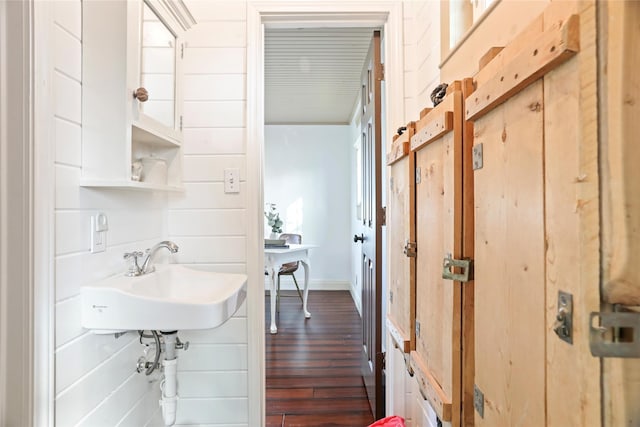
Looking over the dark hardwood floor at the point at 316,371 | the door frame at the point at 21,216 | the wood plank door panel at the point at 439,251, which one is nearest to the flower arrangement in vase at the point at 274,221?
the dark hardwood floor at the point at 316,371

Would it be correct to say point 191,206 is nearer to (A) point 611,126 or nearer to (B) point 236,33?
(B) point 236,33

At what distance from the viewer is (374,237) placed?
193 cm

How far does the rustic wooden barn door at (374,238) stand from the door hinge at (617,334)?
146 centimetres

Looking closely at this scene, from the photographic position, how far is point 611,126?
415 millimetres

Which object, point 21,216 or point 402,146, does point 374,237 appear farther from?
point 21,216

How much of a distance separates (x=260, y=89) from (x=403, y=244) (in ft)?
3.46

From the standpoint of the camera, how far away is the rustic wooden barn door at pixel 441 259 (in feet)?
2.68

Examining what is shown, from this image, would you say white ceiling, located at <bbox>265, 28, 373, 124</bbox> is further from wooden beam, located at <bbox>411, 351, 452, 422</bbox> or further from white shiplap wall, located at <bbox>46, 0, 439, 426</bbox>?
wooden beam, located at <bbox>411, 351, 452, 422</bbox>

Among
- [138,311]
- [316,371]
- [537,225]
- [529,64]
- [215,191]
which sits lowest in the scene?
[316,371]

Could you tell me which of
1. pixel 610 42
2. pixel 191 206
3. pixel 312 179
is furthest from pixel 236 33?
pixel 312 179

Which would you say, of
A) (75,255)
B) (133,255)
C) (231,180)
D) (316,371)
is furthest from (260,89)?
(316,371)

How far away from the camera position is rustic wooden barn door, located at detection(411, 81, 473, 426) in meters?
0.82

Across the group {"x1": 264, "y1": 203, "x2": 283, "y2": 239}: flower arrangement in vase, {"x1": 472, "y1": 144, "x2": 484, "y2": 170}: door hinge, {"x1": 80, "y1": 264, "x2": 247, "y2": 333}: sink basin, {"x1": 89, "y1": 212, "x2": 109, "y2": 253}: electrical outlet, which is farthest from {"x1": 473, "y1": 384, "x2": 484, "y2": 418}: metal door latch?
{"x1": 264, "y1": 203, "x2": 283, "y2": 239}: flower arrangement in vase

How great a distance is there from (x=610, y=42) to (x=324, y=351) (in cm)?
275
